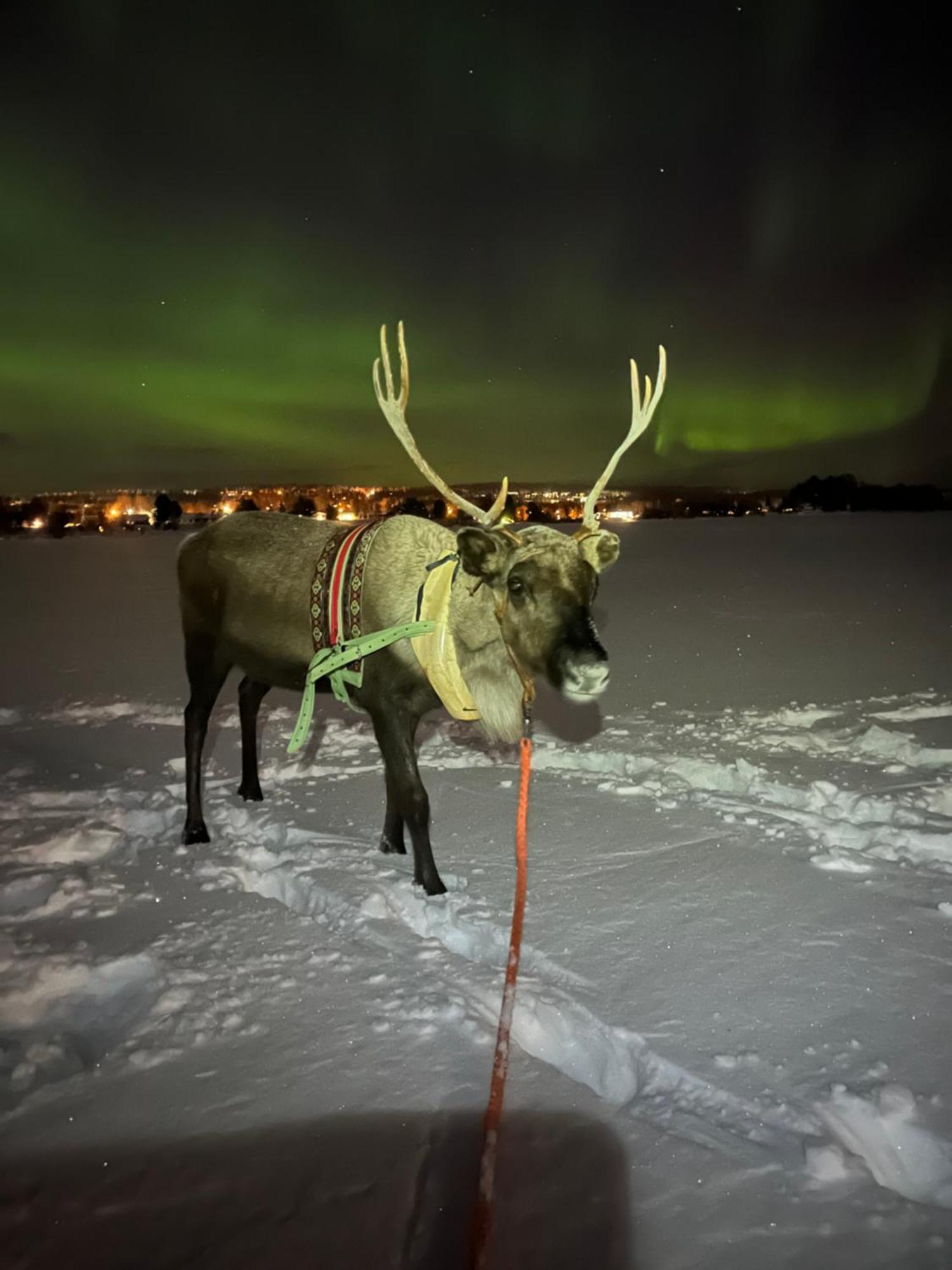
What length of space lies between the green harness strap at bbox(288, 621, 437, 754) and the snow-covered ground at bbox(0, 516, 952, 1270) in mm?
724

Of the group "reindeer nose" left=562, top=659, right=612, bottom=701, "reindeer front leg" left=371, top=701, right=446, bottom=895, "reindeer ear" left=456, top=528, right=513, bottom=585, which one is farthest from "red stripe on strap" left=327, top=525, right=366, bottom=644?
"reindeer nose" left=562, top=659, right=612, bottom=701

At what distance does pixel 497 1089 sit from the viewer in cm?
210

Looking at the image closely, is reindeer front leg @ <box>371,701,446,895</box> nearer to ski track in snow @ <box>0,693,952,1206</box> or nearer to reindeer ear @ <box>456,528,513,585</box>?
ski track in snow @ <box>0,693,952,1206</box>

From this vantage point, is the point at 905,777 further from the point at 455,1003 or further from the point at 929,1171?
the point at 455,1003

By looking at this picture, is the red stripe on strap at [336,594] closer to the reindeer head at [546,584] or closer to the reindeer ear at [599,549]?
the reindeer head at [546,584]

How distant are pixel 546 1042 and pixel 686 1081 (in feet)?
1.53

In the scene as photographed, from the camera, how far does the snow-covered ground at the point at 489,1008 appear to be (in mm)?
1840

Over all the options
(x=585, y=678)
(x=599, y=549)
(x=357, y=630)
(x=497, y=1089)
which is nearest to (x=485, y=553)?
(x=599, y=549)

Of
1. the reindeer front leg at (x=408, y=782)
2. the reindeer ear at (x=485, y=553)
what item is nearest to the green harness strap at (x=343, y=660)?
the reindeer front leg at (x=408, y=782)

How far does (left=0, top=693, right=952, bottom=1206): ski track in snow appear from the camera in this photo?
7.13 ft

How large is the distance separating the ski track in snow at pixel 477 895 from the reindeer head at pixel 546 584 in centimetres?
117

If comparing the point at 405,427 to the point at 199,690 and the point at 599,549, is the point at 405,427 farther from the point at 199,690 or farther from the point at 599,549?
the point at 199,690

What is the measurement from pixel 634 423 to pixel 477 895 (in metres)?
2.49

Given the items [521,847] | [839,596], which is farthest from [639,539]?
[521,847]
